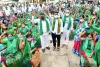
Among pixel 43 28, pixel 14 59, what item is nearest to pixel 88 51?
pixel 14 59

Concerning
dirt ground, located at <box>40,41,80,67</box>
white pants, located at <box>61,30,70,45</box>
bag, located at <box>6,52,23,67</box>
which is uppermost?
bag, located at <box>6,52,23,67</box>

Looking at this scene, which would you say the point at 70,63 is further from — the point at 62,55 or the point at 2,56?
the point at 2,56

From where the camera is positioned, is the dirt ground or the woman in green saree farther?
the dirt ground

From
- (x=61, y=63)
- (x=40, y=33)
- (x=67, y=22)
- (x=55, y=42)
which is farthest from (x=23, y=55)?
(x=67, y=22)

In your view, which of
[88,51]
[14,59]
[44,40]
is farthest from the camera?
[44,40]

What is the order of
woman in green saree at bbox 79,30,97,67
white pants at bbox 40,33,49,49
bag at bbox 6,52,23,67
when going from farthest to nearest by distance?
white pants at bbox 40,33,49,49, woman in green saree at bbox 79,30,97,67, bag at bbox 6,52,23,67

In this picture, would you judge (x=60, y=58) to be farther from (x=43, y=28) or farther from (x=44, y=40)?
(x=43, y=28)

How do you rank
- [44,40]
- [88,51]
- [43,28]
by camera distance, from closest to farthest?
1. [88,51]
2. [43,28]
3. [44,40]

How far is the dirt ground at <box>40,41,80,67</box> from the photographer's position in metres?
6.11

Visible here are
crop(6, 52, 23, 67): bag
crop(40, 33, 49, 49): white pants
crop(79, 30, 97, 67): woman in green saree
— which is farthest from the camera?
crop(40, 33, 49, 49): white pants

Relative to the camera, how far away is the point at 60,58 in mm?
6695

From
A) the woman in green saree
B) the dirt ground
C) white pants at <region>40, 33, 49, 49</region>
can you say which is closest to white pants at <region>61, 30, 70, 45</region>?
the dirt ground

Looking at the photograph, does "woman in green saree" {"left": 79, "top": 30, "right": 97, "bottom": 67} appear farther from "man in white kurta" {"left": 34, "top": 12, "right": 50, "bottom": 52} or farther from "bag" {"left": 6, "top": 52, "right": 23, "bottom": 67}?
Result: "man in white kurta" {"left": 34, "top": 12, "right": 50, "bottom": 52}

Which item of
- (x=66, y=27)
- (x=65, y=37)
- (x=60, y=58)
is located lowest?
(x=60, y=58)
